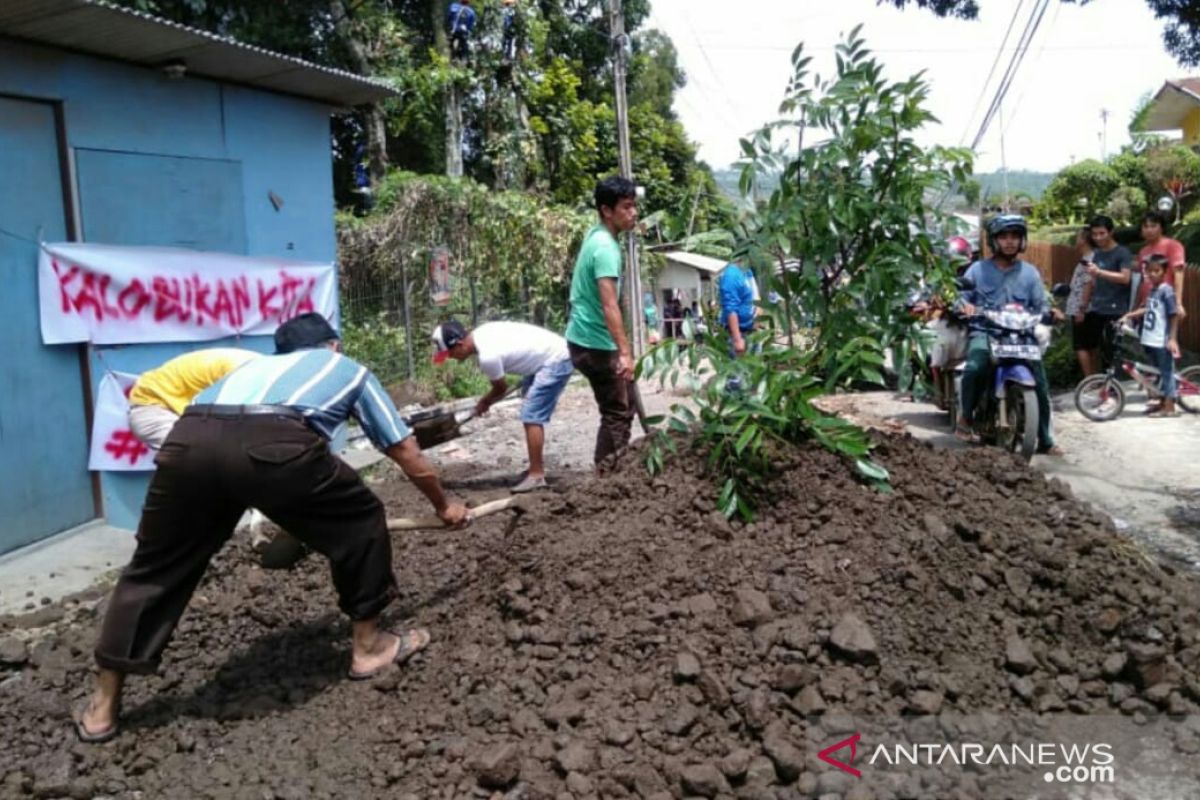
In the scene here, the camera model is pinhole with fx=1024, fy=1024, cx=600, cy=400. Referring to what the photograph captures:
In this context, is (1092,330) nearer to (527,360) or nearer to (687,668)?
(527,360)

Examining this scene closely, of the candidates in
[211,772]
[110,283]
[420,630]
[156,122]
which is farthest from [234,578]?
[156,122]

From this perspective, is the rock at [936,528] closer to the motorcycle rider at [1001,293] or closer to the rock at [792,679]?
the rock at [792,679]

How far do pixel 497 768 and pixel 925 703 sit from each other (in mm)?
1386

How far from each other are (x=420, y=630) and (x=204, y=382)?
1774mm

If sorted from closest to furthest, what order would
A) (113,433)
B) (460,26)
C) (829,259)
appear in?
1. (829,259)
2. (113,433)
3. (460,26)

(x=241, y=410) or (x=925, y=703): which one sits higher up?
(x=241, y=410)

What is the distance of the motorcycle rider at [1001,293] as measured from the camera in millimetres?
6773

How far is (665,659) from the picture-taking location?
348 cm

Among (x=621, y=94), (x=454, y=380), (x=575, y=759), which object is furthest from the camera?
(x=621, y=94)

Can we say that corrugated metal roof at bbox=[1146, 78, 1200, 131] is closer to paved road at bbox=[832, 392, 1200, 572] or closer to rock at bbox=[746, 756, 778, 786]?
paved road at bbox=[832, 392, 1200, 572]

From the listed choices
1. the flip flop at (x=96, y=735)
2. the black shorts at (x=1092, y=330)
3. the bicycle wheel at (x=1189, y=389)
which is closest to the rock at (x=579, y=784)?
the flip flop at (x=96, y=735)

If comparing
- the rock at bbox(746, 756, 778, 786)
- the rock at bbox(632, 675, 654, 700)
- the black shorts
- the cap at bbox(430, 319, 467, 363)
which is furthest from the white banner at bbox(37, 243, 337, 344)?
the black shorts

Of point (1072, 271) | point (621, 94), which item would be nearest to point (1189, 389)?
point (621, 94)

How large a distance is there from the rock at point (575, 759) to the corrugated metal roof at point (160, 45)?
4.45 m
